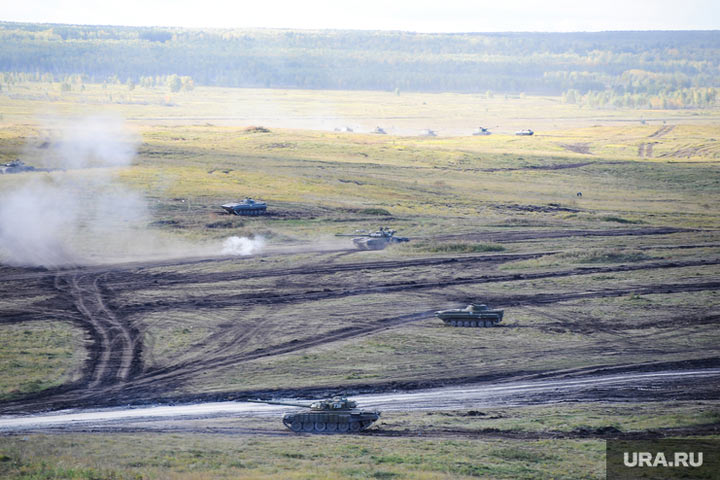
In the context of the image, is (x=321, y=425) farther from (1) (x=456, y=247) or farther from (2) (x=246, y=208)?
(2) (x=246, y=208)

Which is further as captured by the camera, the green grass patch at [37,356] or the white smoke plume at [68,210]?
the white smoke plume at [68,210]

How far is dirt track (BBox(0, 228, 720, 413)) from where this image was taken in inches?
1342

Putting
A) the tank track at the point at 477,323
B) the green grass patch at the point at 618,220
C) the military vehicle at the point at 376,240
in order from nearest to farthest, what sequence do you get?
1. the tank track at the point at 477,323
2. the military vehicle at the point at 376,240
3. the green grass patch at the point at 618,220

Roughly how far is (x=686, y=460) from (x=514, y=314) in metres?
21.5

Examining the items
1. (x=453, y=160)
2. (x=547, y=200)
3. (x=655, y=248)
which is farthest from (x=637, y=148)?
(x=655, y=248)

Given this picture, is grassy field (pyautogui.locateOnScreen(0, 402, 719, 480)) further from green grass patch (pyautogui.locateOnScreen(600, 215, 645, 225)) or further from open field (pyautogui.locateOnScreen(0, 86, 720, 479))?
green grass patch (pyautogui.locateOnScreen(600, 215, 645, 225))

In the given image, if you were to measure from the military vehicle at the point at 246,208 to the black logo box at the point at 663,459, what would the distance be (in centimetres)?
5007

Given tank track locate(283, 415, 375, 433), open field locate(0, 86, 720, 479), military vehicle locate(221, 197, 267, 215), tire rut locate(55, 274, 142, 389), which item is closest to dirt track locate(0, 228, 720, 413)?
tire rut locate(55, 274, 142, 389)

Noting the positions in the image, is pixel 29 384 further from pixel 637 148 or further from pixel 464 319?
pixel 637 148

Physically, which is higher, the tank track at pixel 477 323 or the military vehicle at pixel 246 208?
the military vehicle at pixel 246 208

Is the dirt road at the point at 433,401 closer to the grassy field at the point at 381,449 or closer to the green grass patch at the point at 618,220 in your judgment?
the grassy field at the point at 381,449

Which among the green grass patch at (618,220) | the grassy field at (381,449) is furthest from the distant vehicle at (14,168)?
the grassy field at (381,449)

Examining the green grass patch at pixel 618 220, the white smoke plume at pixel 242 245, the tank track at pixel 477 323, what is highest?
the green grass patch at pixel 618 220

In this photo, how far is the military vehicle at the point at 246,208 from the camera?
7231 centimetres
